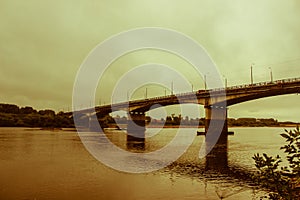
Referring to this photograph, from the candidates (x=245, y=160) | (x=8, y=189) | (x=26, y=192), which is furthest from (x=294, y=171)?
(x=245, y=160)

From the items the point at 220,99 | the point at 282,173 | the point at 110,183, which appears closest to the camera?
the point at 282,173

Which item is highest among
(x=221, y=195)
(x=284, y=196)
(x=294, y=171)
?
(x=294, y=171)

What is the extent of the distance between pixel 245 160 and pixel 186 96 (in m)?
44.5

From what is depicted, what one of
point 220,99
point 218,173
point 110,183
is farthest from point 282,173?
point 220,99

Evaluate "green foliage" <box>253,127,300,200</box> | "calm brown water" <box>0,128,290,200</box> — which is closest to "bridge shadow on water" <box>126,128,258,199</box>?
"calm brown water" <box>0,128,290,200</box>

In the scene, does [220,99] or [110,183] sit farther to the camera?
[220,99]

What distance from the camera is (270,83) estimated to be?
5822 cm

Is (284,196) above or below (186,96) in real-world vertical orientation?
below

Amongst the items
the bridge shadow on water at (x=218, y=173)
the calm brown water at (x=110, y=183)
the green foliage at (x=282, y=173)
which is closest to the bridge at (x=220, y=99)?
the bridge shadow on water at (x=218, y=173)

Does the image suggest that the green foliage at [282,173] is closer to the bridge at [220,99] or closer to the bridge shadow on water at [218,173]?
the bridge shadow on water at [218,173]

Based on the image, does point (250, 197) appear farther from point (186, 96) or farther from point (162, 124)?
point (162, 124)

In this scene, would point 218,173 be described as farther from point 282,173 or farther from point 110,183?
point 282,173

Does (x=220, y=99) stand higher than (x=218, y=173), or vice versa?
(x=220, y=99)

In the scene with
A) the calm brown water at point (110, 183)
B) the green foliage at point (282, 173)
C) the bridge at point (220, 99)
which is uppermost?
the bridge at point (220, 99)
